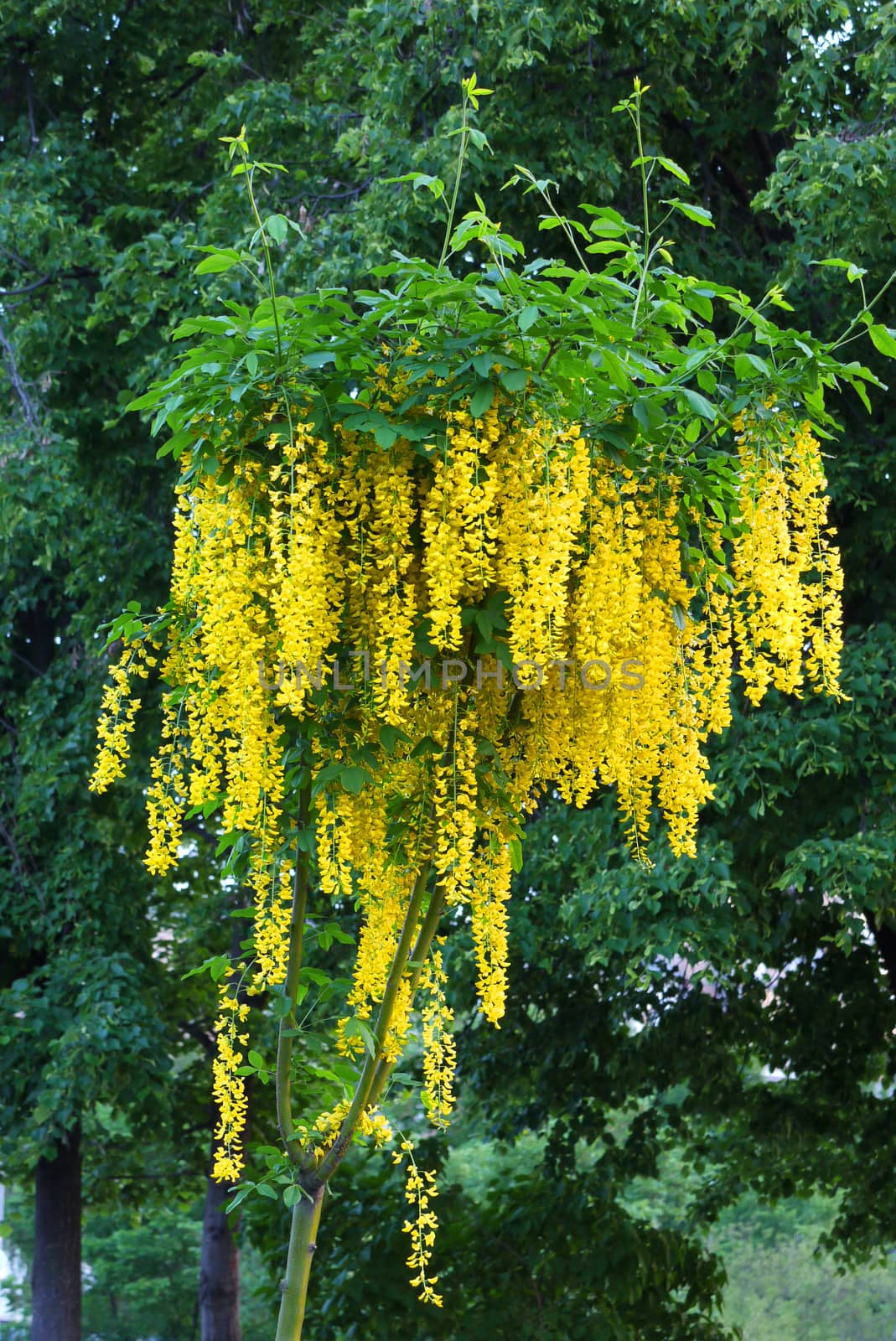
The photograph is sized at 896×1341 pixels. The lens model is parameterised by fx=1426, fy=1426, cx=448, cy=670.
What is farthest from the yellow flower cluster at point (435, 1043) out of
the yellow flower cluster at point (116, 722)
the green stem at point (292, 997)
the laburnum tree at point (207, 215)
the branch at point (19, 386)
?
the branch at point (19, 386)

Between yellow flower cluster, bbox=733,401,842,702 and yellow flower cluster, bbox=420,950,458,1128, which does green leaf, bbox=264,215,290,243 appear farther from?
yellow flower cluster, bbox=420,950,458,1128

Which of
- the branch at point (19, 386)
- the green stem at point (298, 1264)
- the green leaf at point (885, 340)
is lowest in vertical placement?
the green stem at point (298, 1264)

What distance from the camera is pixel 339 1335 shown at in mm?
6910

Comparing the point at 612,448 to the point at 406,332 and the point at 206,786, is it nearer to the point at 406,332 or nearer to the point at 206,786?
the point at 406,332

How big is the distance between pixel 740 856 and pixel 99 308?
3.68 meters

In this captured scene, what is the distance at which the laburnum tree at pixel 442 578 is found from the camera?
88.9 inches

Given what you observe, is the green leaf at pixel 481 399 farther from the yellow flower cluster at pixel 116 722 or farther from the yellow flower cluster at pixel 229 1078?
the yellow flower cluster at pixel 229 1078

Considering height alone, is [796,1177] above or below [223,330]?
below

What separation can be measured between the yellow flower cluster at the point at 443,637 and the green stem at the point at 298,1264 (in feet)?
0.32

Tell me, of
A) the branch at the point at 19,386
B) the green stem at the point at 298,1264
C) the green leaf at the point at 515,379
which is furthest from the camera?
the branch at the point at 19,386

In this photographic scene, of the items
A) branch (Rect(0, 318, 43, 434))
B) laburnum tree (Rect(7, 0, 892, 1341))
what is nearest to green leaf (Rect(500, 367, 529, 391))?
laburnum tree (Rect(7, 0, 892, 1341))

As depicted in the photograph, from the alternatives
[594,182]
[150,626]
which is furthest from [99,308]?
[150,626]

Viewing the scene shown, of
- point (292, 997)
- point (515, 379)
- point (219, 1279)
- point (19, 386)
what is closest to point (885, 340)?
point (515, 379)

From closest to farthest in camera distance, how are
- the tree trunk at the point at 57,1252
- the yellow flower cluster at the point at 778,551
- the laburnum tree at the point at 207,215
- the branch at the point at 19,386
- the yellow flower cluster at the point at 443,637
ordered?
the yellow flower cluster at the point at 443,637 < the yellow flower cluster at the point at 778,551 < the laburnum tree at the point at 207,215 < the branch at the point at 19,386 < the tree trunk at the point at 57,1252
